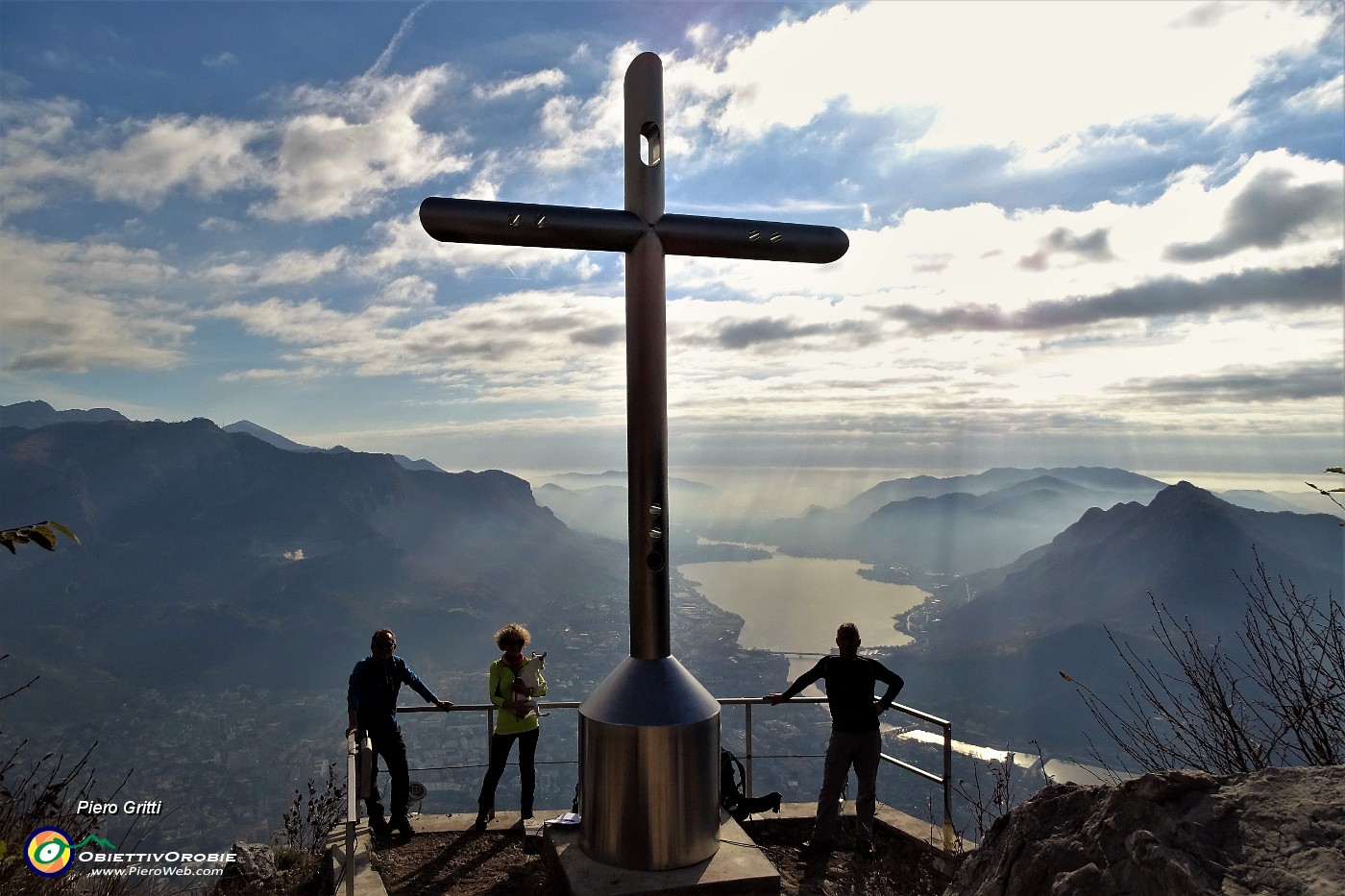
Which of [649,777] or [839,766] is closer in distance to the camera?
[649,777]

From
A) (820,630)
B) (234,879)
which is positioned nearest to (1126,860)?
(234,879)

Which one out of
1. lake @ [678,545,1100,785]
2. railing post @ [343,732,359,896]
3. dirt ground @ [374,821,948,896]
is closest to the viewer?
railing post @ [343,732,359,896]

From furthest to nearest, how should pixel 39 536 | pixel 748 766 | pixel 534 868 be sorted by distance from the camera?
pixel 748 766 → pixel 534 868 → pixel 39 536

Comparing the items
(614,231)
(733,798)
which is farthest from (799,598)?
(614,231)

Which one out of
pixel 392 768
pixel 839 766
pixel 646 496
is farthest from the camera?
pixel 392 768

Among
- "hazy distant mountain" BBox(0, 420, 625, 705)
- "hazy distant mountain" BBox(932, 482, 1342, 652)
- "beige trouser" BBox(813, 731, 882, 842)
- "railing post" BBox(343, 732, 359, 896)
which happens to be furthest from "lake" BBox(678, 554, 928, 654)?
"railing post" BBox(343, 732, 359, 896)

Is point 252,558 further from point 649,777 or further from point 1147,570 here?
point 649,777

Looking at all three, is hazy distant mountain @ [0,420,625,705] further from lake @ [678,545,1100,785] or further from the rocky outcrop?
the rocky outcrop

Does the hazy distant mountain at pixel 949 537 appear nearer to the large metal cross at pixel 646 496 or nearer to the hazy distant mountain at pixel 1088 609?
the hazy distant mountain at pixel 1088 609
